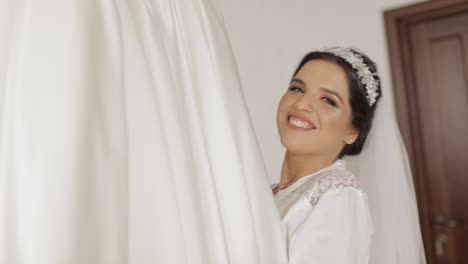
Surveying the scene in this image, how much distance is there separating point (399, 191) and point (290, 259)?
0.57 m

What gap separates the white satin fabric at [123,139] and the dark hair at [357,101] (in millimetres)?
537

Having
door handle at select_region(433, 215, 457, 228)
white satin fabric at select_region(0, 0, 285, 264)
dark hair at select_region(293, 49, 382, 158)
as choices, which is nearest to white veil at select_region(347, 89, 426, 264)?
dark hair at select_region(293, 49, 382, 158)

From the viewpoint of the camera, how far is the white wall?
1.93 metres

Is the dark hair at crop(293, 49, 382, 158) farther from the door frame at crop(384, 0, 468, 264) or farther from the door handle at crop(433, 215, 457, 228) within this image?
the door handle at crop(433, 215, 457, 228)

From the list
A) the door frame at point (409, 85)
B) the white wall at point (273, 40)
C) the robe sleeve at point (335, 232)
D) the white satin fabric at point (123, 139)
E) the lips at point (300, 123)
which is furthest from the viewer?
the white wall at point (273, 40)

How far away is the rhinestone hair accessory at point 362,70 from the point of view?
3.27 feet

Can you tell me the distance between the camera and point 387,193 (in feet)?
3.65

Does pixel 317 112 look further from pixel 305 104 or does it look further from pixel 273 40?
pixel 273 40

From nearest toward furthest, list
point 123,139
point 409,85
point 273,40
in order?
1. point 123,139
2. point 409,85
3. point 273,40

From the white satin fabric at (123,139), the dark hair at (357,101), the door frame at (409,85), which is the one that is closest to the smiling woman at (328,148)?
the dark hair at (357,101)

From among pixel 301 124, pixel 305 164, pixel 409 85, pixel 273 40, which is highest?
pixel 273 40

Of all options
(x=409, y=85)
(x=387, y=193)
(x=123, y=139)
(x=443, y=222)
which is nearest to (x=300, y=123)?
(x=387, y=193)

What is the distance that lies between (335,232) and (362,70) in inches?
17.7

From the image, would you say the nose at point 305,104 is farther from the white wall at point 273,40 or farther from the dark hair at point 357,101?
the white wall at point 273,40
